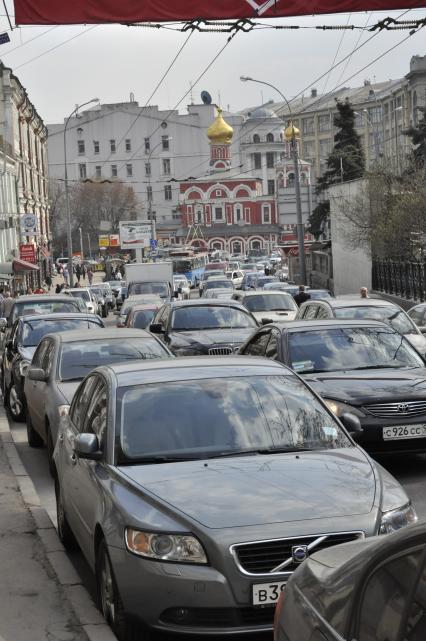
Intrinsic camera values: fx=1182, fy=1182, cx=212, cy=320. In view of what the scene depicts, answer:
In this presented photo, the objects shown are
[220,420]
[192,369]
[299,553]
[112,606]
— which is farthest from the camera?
[192,369]

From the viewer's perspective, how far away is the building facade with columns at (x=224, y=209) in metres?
142

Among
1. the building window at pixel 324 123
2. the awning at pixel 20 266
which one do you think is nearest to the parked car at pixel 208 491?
the awning at pixel 20 266

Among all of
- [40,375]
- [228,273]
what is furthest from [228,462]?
[228,273]

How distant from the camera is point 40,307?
A: 79.7ft

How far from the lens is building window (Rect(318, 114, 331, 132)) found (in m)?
176

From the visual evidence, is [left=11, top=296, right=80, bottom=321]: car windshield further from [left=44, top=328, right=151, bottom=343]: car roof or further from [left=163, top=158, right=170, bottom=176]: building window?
[left=163, top=158, right=170, bottom=176]: building window

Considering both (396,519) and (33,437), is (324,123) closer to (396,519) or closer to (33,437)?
(33,437)

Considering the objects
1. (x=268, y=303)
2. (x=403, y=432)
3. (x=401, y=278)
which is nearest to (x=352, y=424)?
(x=403, y=432)

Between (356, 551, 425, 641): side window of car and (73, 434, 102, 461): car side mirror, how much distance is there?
13.0ft

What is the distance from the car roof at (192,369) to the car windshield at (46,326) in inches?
383

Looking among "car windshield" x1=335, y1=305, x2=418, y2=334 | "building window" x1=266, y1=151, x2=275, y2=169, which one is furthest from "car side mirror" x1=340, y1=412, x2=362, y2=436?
"building window" x1=266, y1=151, x2=275, y2=169

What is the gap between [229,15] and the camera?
60.6ft

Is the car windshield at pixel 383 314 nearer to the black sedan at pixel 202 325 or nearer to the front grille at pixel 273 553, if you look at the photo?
the black sedan at pixel 202 325

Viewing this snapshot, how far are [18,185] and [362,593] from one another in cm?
6971
